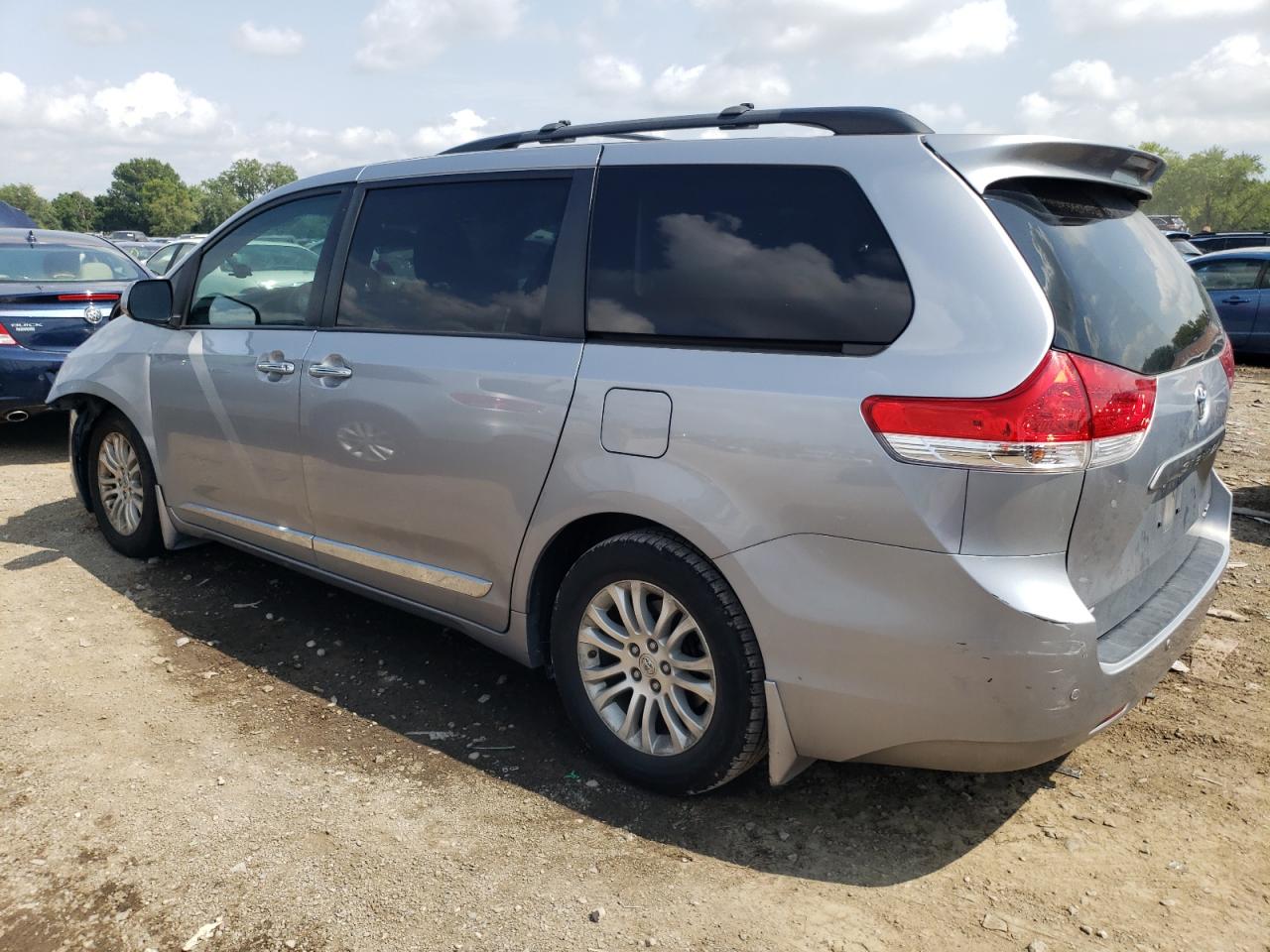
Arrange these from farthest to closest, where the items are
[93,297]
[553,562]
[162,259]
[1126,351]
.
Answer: [162,259] → [93,297] → [553,562] → [1126,351]

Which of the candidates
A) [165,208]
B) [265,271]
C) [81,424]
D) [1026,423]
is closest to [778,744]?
[1026,423]

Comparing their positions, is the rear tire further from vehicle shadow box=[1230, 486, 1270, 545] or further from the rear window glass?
vehicle shadow box=[1230, 486, 1270, 545]

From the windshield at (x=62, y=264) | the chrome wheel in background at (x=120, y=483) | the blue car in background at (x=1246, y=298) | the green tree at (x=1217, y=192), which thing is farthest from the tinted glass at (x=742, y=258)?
the green tree at (x=1217, y=192)

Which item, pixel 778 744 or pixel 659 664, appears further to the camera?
pixel 659 664

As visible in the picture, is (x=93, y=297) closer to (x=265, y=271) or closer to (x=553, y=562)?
(x=265, y=271)

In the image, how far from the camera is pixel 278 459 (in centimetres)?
400

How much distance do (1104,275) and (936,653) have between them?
1.11m

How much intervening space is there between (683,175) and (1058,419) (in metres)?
1.30

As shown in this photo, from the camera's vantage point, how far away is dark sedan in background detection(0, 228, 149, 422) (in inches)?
288

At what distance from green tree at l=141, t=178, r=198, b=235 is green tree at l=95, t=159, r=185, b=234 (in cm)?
66

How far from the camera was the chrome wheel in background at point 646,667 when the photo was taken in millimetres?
2885

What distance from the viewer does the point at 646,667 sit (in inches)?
117

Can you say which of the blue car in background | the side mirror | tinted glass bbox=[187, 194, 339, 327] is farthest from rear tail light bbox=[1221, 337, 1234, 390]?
the blue car in background

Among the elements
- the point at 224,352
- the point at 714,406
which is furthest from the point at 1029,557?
the point at 224,352
